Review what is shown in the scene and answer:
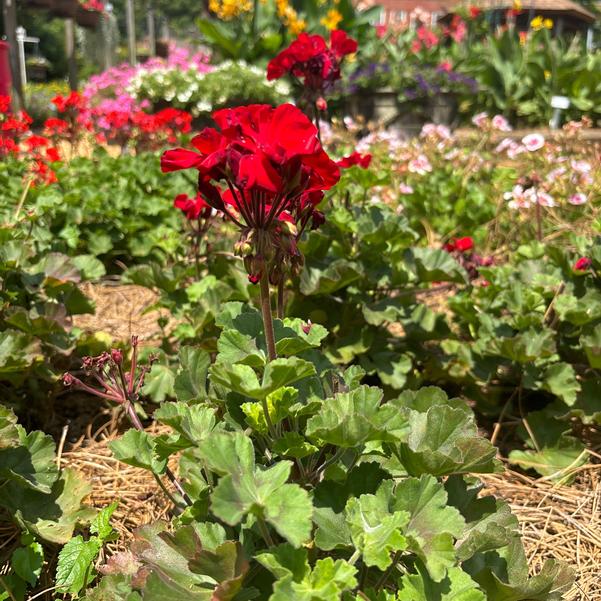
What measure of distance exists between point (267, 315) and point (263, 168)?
280 mm

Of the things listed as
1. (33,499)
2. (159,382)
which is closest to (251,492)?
(33,499)

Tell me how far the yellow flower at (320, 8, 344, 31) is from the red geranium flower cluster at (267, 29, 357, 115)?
9500 mm

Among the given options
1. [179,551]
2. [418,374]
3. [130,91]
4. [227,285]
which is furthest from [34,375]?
[130,91]

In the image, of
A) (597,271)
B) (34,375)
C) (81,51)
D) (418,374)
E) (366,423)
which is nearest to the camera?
(366,423)

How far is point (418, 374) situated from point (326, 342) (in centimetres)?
38

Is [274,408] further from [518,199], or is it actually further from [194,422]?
[518,199]

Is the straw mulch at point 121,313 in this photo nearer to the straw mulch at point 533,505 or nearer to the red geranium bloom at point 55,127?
the straw mulch at point 533,505

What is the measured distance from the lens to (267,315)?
1170 mm

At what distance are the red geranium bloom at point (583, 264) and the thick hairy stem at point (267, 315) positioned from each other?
4.69ft

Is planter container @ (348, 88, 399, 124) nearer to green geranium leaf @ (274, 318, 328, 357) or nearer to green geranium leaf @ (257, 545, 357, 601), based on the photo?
green geranium leaf @ (274, 318, 328, 357)

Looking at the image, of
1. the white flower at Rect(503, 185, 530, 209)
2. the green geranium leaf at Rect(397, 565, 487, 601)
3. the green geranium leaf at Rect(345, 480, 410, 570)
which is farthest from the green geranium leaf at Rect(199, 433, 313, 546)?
the white flower at Rect(503, 185, 530, 209)

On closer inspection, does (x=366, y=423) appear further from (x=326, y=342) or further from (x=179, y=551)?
(x=326, y=342)

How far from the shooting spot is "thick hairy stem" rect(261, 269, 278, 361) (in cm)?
116

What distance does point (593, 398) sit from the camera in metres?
2.19
